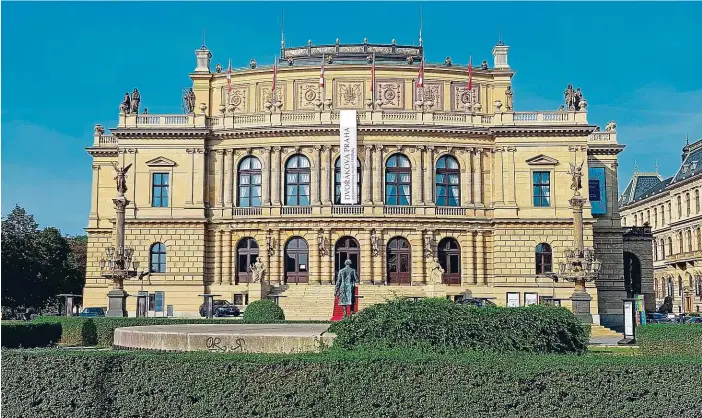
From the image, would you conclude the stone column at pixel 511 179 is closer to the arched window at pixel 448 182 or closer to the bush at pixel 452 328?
the arched window at pixel 448 182

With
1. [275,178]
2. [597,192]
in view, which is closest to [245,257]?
[275,178]

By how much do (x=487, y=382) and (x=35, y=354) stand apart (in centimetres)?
833

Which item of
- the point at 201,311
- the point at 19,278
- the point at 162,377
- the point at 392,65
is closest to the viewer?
the point at 162,377

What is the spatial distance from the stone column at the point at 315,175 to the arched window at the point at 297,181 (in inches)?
28.0

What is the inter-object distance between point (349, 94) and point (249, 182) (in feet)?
36.2

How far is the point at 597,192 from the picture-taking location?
66.6 m

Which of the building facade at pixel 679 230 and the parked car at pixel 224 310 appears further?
the building facade at pixel 679 230

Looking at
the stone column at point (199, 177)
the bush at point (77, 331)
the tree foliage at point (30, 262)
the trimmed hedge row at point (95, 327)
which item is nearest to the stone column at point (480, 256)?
the stone column at point (199, 177)

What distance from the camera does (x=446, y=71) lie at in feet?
213

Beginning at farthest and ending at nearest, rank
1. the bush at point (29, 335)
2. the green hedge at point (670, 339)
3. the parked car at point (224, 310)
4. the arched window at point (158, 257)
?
the arched window at point (158, 257) < the parked car at point (224, 310) < the bush at point (29, 335) < the green hedge at point (670, 339)

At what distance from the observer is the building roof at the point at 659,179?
→ 8739 cm

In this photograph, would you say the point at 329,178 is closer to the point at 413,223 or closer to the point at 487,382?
the point at 413,223

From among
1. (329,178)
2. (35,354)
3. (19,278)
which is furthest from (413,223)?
(35,354)

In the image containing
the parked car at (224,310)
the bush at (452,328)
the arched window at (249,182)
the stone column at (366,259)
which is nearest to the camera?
the bush at (452,328)
